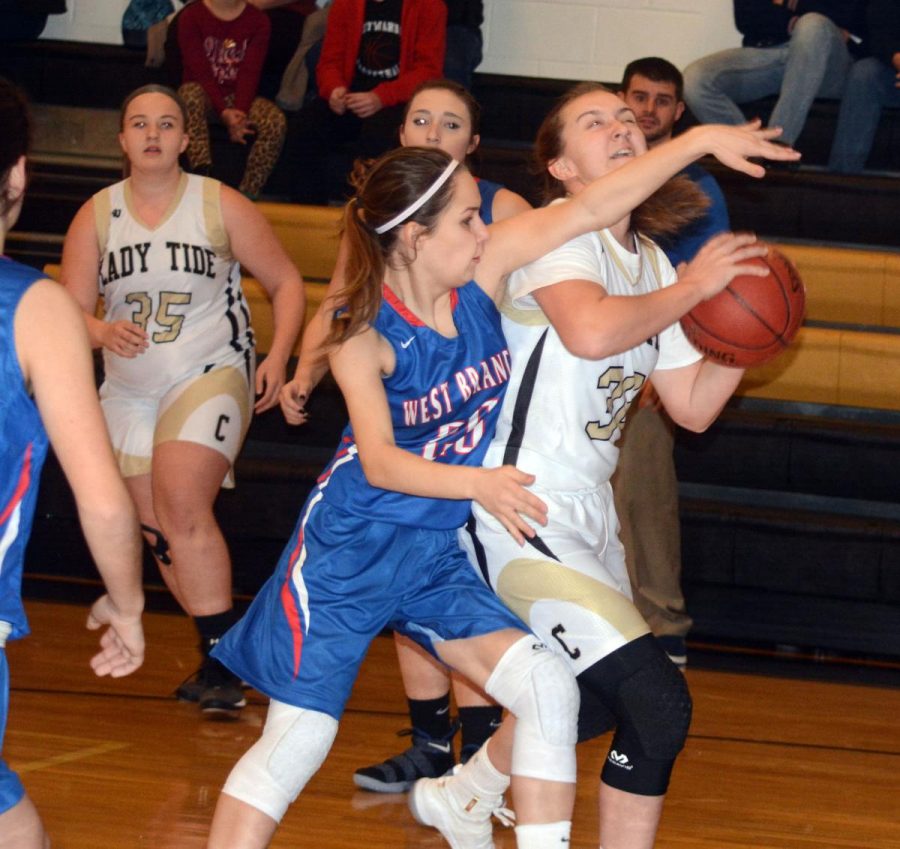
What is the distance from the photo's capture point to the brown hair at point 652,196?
3.29 meters

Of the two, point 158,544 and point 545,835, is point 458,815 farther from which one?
point 158,544

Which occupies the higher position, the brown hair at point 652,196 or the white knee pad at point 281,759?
the brown hair at point 652,196

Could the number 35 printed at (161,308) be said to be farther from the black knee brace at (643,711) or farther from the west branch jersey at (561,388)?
the black knee brace at (643,711)

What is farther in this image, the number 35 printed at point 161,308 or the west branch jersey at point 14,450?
the number 35 printed at point 161,308

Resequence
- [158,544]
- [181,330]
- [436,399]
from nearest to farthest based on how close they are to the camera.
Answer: [436,399] → [181,330] → [158,544]

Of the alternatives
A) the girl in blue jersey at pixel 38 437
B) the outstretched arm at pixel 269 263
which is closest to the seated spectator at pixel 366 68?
the outstretched arm at pixel 269 263

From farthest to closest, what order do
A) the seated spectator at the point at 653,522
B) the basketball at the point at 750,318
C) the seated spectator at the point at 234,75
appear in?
1. the seated spectator at the point at 234,75
2. the seated spectator at the point at 653,522
3. the basketball at the point at 750,318

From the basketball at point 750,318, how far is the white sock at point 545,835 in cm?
104

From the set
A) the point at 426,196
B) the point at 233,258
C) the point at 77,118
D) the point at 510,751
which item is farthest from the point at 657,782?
the point at 77,118

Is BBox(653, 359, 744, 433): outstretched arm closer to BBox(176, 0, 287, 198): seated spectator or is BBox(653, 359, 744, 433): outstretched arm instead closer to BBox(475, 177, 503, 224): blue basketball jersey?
BBox(475, 177, 503, 224): blue basketball jersey

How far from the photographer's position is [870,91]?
7020 mm

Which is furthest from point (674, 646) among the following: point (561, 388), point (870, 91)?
point (870, 91)

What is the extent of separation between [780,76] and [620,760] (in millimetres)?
5194

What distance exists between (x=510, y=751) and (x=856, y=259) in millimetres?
4251
